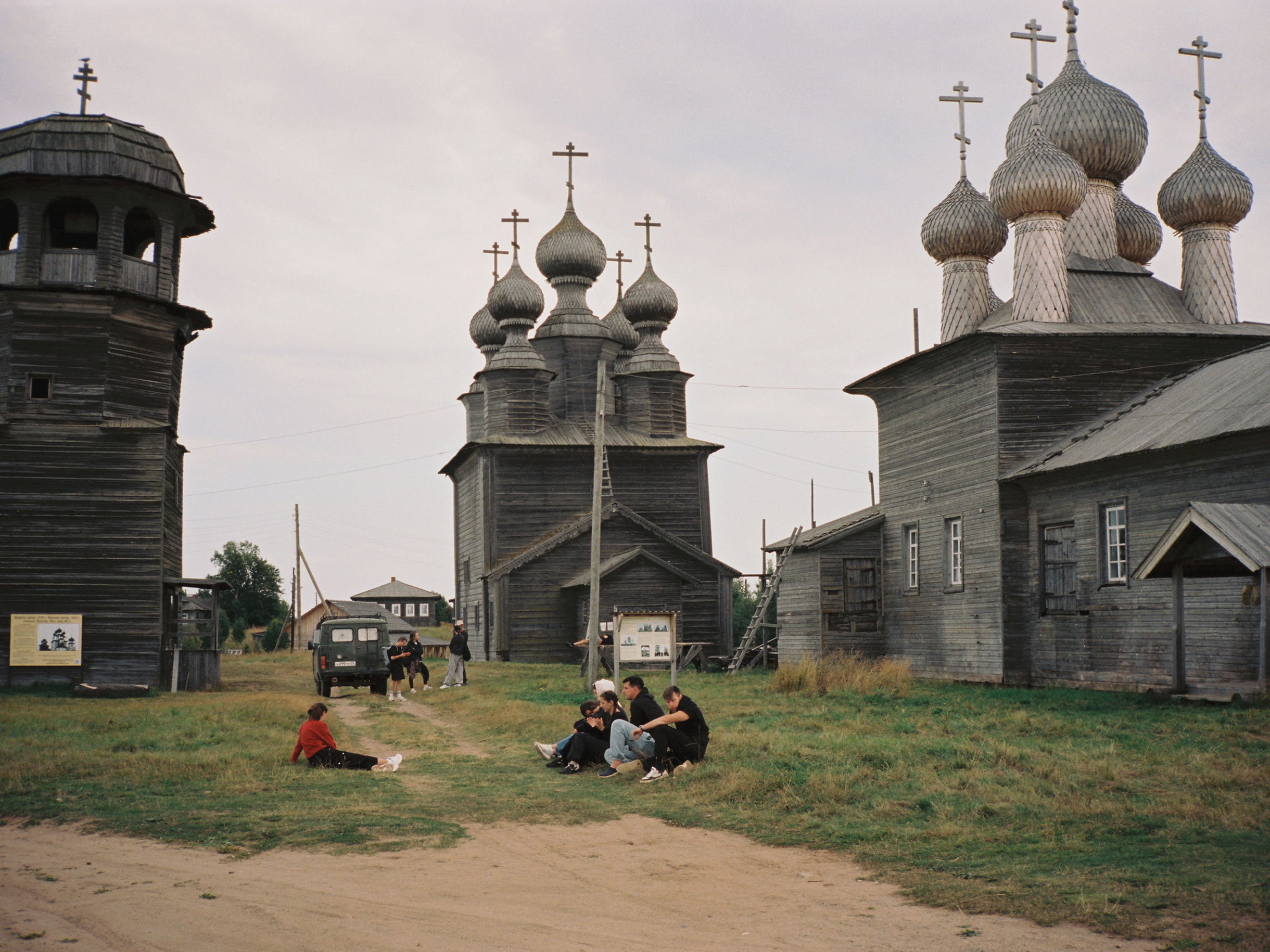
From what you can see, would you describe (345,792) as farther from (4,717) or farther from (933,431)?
(933,431)

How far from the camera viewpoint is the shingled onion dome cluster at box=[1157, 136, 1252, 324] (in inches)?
1131

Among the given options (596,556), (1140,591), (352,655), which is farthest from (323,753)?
(1140,591)

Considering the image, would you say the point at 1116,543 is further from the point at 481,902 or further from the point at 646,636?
the point at 481,902

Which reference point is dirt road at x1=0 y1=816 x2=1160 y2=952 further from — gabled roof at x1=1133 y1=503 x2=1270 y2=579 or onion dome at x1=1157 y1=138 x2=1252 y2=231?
onion dome at x1=1157 y1=138 x2=1252 y2=231

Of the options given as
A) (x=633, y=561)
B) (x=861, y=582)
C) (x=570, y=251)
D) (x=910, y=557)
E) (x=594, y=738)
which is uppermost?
(x=570, y=251)

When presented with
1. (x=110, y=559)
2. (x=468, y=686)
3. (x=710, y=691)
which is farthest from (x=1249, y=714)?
(x=110, y=559)

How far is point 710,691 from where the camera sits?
78.7 feet

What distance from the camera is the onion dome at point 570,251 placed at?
150 feet

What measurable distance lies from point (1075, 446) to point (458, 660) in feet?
46.6

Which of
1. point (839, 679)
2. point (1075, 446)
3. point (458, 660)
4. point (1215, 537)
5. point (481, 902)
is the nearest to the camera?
point (481, 902)

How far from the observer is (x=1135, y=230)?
31609 mm

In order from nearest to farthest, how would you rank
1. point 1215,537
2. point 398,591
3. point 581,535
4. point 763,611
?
point 1215,537, point 763,611, point 581,535, point 398,591

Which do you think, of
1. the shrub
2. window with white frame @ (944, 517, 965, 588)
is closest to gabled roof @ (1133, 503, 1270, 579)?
the shrub

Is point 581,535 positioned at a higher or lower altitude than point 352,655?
higher
